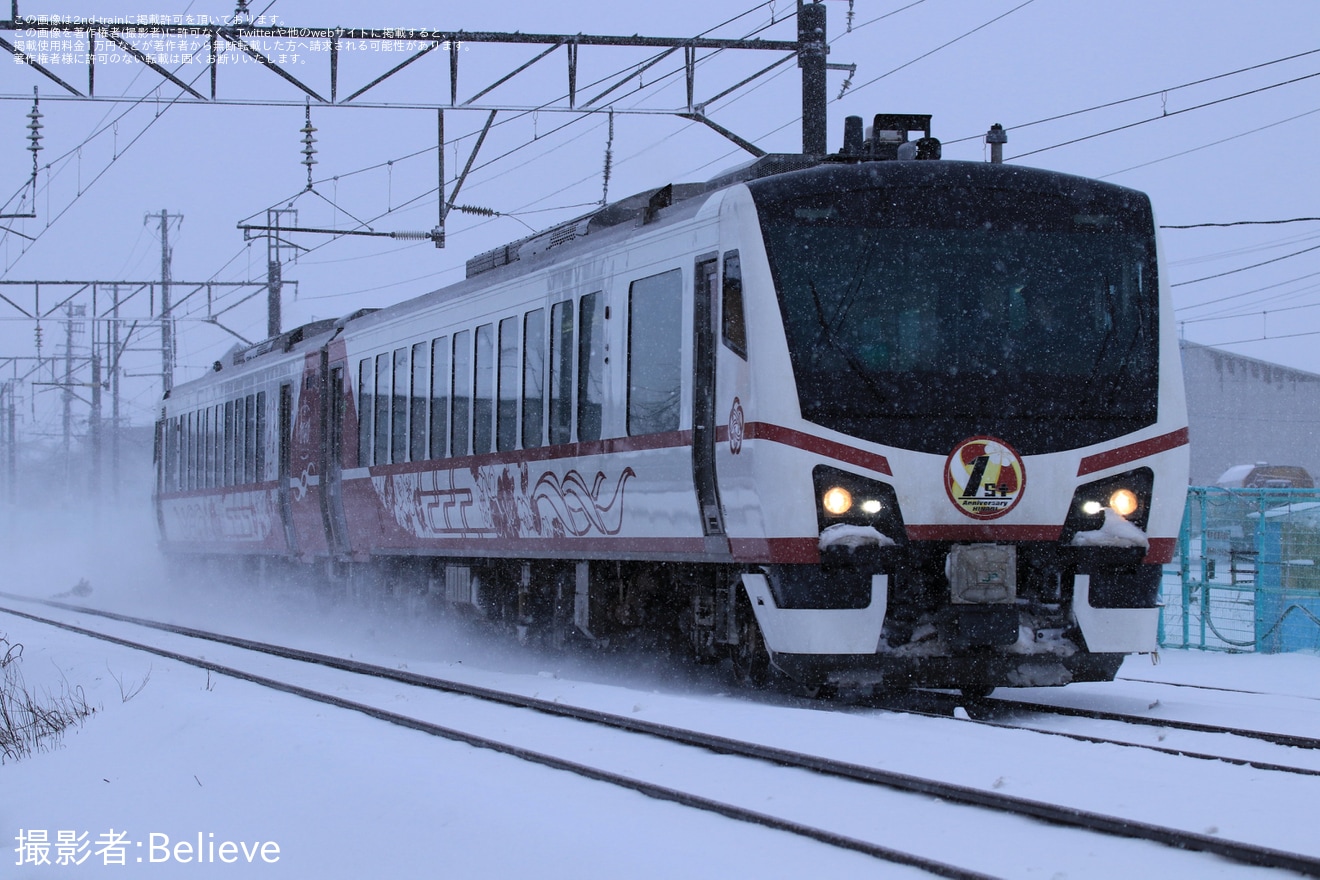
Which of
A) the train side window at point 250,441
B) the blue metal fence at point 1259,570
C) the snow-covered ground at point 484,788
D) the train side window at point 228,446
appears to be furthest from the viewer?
the train side window at point 228,446

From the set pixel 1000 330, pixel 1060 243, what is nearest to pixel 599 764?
pixel 1000 330

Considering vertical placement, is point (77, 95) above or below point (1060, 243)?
above

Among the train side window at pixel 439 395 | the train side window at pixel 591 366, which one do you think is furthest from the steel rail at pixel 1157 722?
the train side window at pixel 439 395

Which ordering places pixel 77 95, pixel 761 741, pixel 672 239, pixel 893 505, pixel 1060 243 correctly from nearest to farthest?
1. pixel 761 741
2. pixel 893 505
3. pixel 1060 243
4. pixel 672 239
5. pixel 77 95

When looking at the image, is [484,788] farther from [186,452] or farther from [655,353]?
[186,452]

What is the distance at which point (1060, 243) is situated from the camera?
393 inches

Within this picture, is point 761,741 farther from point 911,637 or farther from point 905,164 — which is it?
point 905,164

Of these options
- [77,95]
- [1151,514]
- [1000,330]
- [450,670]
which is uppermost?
[77,95]

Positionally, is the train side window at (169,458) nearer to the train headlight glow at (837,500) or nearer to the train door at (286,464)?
the train door at (286,464)

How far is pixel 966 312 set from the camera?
976cm

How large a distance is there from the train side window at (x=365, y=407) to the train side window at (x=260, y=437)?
443 centimetres

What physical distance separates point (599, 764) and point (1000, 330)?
374 centimetres

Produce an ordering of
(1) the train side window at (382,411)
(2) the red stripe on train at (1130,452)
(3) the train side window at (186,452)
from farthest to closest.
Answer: (3) the train side window at (186,452) < (1) the train side window at (382,411) < (2) the red stripe on train at (1130,452)

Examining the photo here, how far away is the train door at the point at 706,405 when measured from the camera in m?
10.0
